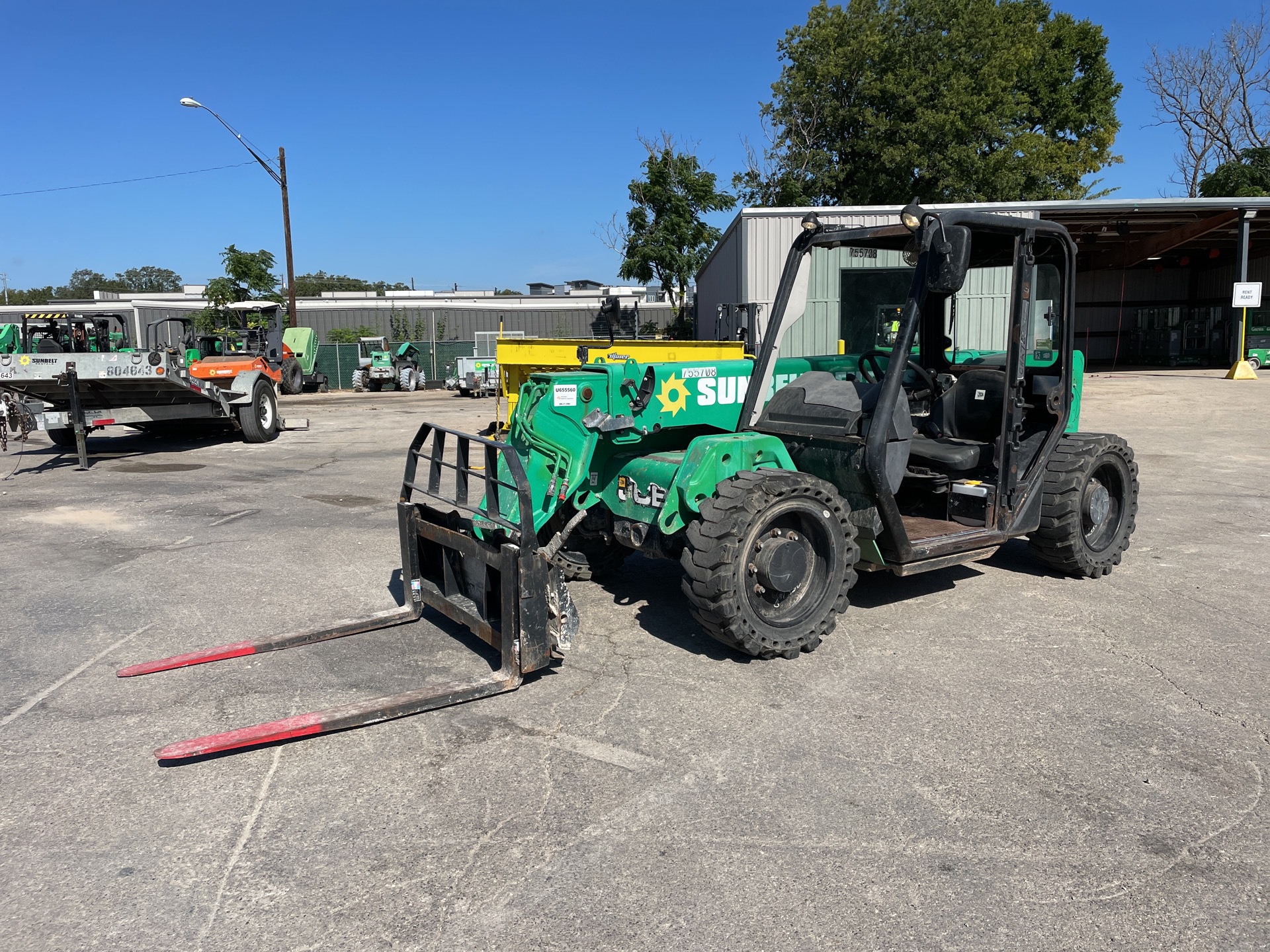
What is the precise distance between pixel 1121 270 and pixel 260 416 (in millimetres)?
32855

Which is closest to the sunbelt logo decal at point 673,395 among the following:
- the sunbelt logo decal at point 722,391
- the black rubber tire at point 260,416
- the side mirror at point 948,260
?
the sunbelt logo decal at point 722,391

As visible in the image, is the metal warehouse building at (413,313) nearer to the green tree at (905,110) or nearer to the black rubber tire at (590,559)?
the green tree at (905,110)

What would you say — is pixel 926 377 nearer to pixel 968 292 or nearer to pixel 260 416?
pixel 968 292

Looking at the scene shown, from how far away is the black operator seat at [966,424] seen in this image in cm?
578

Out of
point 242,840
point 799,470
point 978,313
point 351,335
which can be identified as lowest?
point 242,840

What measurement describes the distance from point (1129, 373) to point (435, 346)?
24.9 meters

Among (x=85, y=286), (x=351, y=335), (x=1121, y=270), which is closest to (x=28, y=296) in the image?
(x=85, y=286)

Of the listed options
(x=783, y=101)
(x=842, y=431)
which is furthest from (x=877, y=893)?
(x=783, y=101)

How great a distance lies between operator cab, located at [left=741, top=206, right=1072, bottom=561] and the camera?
5027mm

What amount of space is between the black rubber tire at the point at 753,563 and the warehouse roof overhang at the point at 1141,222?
1571 cm

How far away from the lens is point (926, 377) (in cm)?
606

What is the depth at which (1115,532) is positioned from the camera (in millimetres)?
6578

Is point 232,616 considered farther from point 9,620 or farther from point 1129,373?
point 1129,373

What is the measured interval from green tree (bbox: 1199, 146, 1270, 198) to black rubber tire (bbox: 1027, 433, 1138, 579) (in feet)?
123
